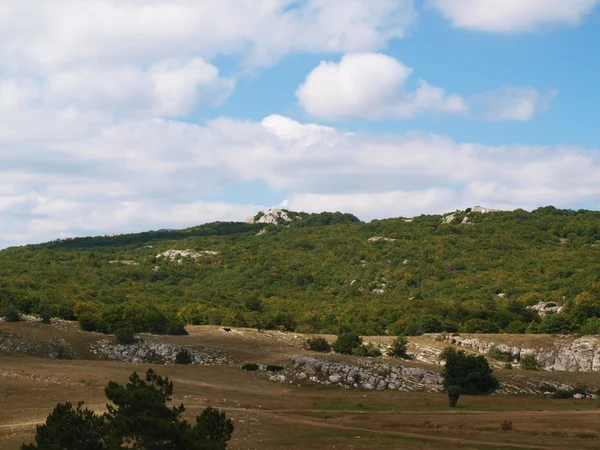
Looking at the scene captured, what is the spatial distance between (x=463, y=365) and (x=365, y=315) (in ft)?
161

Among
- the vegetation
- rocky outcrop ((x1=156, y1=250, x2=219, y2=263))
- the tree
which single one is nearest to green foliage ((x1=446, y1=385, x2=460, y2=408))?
the vegetation

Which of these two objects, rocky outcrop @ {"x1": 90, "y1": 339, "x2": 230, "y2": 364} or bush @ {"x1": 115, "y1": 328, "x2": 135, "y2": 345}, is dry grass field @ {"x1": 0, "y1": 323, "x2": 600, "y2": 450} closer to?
rocky outcrop @ {"x1": 90, "y1": 339, "x2": 230, "y2": 364}

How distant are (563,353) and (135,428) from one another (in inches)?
2690

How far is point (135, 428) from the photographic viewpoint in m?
26.2

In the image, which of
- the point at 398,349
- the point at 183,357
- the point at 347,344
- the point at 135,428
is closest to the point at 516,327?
the point at 398,349

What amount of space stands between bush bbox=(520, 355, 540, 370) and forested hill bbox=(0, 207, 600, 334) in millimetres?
16867

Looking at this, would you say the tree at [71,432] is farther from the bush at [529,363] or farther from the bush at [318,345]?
the bush at [529,363]

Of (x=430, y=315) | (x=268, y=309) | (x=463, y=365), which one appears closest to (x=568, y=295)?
(x=430, y=315)

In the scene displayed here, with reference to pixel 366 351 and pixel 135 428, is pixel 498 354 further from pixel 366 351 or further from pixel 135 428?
pixel 135 428

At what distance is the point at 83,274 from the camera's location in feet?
498

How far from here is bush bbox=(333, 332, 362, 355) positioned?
250ft

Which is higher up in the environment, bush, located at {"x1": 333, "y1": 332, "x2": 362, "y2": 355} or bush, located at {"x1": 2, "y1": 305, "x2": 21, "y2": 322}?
bush, located at {"x1": 2, "y1": 305, "x2": 21, "y2": 322}

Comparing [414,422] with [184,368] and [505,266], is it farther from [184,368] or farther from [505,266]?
[505,266]

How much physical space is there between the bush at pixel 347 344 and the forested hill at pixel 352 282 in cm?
1767
